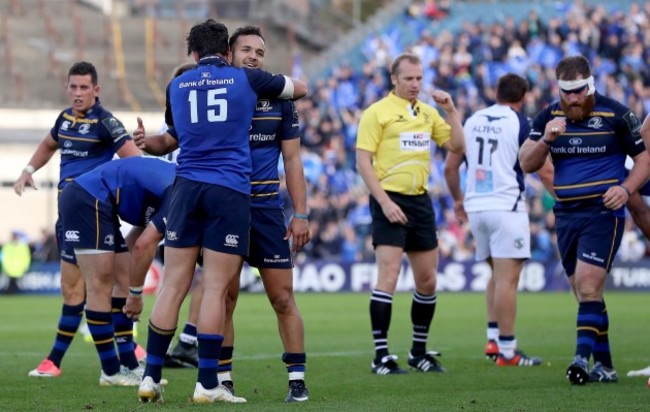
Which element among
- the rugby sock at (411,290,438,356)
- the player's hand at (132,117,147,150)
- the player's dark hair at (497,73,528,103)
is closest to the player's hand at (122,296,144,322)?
the player's hand at (132,117,147,150)

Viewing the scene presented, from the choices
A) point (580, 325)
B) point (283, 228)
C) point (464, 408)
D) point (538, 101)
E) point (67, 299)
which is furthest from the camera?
point (538, 101)

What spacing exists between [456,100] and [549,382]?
82.1 ft

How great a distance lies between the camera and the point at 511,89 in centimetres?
1266

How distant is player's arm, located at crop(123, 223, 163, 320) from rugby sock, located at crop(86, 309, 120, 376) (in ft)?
0.63

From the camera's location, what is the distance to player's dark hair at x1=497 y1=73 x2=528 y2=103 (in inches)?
499

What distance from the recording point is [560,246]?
419 inches

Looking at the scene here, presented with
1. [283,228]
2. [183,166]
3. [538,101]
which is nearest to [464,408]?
[283,228]

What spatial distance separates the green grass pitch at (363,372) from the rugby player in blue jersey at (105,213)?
2.05ft

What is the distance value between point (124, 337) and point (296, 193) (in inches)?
105

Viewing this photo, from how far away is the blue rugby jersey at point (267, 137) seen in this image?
30.1ft

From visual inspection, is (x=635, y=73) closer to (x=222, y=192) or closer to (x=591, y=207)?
(x=591, y=207)

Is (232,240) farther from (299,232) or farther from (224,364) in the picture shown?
(224,364)

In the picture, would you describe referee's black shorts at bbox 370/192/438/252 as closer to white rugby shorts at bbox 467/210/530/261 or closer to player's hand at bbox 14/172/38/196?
white rugby shorts at bbox 467/210/530/261

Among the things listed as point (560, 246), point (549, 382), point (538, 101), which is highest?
point (538, 101)
